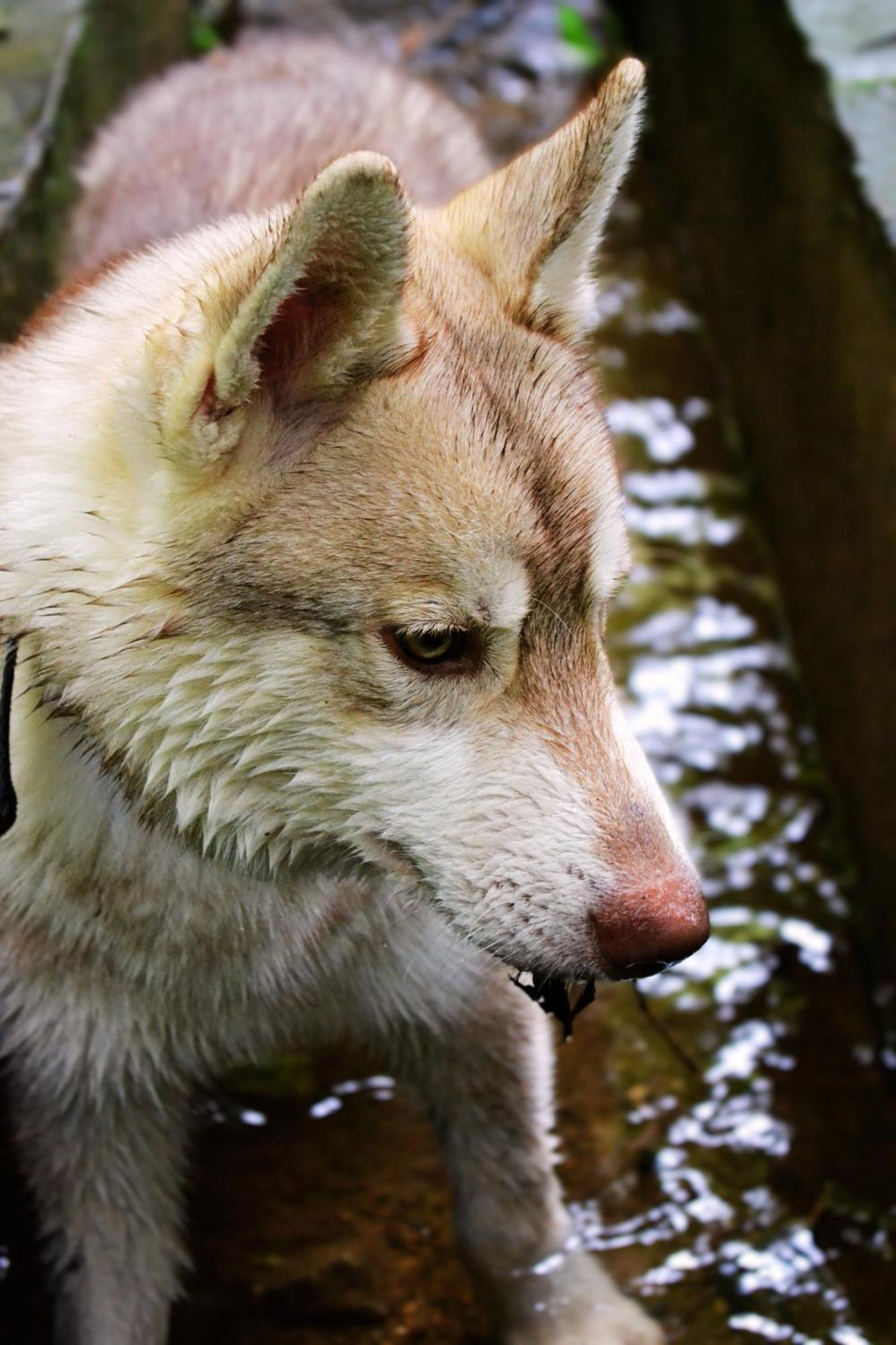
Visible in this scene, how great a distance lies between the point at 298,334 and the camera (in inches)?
90.9

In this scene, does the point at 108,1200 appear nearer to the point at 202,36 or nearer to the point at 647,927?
the point at 647,927

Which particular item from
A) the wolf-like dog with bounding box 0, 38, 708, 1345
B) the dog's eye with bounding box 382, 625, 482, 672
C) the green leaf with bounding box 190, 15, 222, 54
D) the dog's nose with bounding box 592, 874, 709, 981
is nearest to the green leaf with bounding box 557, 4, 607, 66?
the green leaf with bounding box 190, 15, 222, 54

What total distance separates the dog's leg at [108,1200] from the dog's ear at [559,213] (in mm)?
1488

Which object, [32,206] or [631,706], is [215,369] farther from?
[631,706]

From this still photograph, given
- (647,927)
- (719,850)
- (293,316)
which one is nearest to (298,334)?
(293,316)

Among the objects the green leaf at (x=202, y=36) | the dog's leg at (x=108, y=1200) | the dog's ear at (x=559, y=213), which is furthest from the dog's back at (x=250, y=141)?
the green leaf at (x=202, y=36)

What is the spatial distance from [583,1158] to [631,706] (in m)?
1.54

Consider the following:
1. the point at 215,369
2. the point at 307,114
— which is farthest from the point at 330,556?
the point at 307,114

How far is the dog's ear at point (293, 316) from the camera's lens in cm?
210

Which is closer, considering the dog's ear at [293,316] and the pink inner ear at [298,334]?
the dog's ear at [293,316]

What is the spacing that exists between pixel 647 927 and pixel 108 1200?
1335 millimetres

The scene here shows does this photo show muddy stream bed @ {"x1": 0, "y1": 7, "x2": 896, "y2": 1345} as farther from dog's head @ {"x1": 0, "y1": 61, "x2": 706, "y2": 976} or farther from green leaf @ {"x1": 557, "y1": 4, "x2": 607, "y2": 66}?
green leaf @ {"x1": 557, "y1": 4, "x2": 607, "y2": 66}

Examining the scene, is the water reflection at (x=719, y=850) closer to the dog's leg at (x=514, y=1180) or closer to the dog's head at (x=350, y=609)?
the dog's leg at (x=514, y=1180)

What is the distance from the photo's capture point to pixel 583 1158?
371cm
